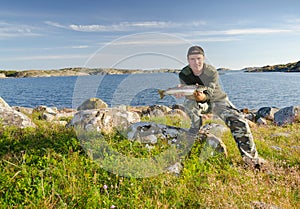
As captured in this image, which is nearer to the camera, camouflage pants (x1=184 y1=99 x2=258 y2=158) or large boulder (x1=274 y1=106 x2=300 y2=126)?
camouflage pants (x1=184 y1=99 x2=258 y2=158)

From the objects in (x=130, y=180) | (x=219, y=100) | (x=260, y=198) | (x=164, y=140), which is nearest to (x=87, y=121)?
(x=164, y=140)

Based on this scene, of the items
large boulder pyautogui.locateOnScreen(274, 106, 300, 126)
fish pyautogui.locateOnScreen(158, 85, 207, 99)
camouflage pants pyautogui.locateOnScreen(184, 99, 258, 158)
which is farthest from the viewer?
large boulder pyautogui.locateOnScreen(274, 106, 300, 126)

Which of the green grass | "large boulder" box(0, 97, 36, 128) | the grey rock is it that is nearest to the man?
the green grass

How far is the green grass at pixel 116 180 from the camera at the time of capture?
5.50 m

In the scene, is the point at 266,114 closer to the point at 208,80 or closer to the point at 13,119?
A: the point at 208,80

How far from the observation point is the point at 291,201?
6.09 m

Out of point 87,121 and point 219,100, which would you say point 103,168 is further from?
point 219,100

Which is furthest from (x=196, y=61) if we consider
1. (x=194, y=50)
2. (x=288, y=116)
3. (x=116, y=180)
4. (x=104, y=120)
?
(x=288, y=116)

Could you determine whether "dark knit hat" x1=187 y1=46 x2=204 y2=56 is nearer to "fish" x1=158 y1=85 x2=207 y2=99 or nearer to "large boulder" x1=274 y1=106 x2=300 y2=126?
"fish" x1=158 y1=85 x2=207 y2=99

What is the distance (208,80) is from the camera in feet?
27.8

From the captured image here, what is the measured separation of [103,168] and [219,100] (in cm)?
409

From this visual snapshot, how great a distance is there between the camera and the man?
8188mm

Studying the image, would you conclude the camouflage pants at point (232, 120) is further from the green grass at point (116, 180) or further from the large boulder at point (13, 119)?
the large boulder at point (13, 119)

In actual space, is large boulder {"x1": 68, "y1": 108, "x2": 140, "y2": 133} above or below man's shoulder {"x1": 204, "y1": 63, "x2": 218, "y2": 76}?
below
